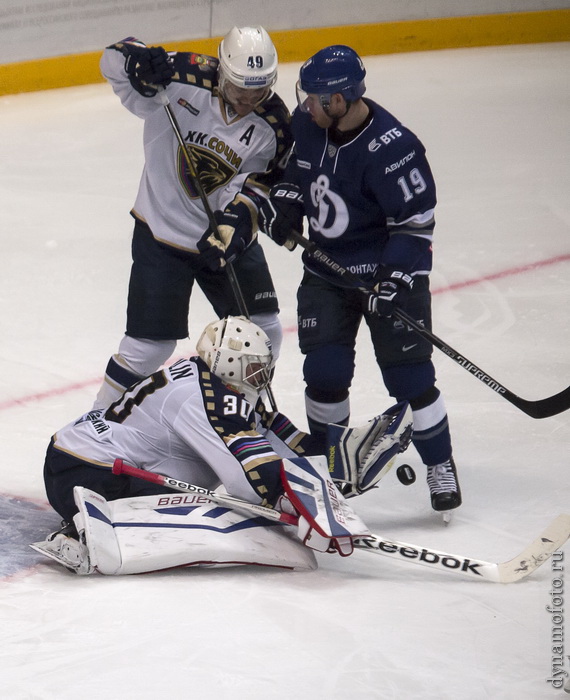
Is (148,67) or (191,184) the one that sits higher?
(148,67)

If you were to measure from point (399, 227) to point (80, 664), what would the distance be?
1.48 meters

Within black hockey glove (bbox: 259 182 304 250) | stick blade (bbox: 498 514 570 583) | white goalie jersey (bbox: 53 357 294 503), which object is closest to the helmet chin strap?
black hockey glove (bbox: 259 182 304 250)

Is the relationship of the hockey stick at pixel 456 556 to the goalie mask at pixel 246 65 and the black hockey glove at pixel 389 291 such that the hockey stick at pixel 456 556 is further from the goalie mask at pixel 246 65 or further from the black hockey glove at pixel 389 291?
the goalie mask at pixel 246 65

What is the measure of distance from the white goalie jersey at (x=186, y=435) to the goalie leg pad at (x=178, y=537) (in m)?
0.09

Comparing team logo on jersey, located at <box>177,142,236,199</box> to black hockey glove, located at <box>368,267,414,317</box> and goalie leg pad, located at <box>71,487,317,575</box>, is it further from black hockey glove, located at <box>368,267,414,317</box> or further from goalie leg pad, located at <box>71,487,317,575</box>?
goalie leg pad, located at <box>71,487,317,575</box>

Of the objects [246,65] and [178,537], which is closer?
[178,537]

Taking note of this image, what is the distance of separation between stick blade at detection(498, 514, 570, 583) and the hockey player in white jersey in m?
1.22

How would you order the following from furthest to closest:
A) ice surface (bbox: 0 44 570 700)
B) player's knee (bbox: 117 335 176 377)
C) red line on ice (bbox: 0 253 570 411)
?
red line on ice (bbox: 0 253 570 411), player's knee (bbox: 117 335 176 377), ice surface (bbox: 0 44 570 700)

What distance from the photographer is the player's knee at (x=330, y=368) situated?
337cm

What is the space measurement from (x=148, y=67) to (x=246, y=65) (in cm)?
30

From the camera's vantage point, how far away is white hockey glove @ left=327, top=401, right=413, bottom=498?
3.14 metres

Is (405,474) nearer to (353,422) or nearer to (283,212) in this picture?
(353,422)

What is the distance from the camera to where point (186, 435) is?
9.75 ft

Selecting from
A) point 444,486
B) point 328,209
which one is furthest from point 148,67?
point 444,486
